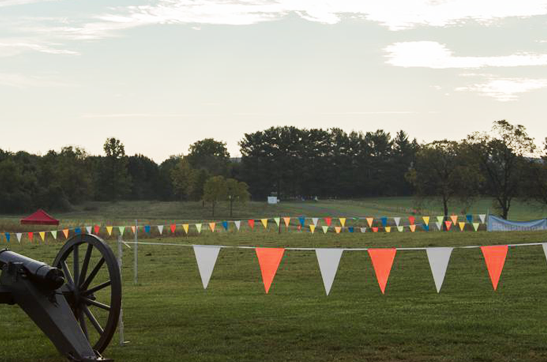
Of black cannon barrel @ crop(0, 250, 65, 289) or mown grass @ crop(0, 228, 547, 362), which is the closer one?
black cannon barrel @ crop(0, 250, 65, 289)

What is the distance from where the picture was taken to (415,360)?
9781 mm

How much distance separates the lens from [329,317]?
13.3 metres

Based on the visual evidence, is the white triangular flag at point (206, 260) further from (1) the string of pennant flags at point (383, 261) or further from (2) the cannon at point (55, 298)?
(2) the cannon at point (55, 298)

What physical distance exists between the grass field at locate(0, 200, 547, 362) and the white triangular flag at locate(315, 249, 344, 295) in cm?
79

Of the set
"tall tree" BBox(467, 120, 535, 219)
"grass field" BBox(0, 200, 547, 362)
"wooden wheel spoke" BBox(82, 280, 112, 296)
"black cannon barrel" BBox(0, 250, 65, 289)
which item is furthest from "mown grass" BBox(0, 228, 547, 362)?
"tall tree" BBox(467, 120, 535, 219)

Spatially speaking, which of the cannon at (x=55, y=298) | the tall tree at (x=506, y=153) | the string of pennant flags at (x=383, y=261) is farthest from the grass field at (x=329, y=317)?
the tall tree at (x=506, y=153)

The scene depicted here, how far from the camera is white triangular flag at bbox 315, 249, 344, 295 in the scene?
502 inches

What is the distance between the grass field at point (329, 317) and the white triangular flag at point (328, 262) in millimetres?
785

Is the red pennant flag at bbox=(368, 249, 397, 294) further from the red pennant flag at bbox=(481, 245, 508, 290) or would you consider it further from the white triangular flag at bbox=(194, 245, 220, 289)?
the white triangular flag at bbox=(194, 245, 220, 289)

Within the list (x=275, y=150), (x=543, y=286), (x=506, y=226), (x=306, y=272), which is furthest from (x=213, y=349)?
(x=275, y=150)

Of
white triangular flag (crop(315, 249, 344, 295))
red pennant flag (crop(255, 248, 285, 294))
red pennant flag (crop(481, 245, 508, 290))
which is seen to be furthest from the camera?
red pennant flag (crop(255, 248, 285, 294))

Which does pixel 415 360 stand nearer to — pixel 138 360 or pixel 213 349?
pixel 213 349

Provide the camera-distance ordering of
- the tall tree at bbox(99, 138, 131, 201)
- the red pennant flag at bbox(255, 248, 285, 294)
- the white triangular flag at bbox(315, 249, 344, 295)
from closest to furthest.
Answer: the white triangular flag at bbox(315, 249, 344, 295)
the red pennant flag at bbox(255, 248, 285, 294)
the tall tree at bbox(99, 138, 131, 201)

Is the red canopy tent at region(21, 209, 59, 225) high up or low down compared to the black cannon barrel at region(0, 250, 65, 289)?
down
